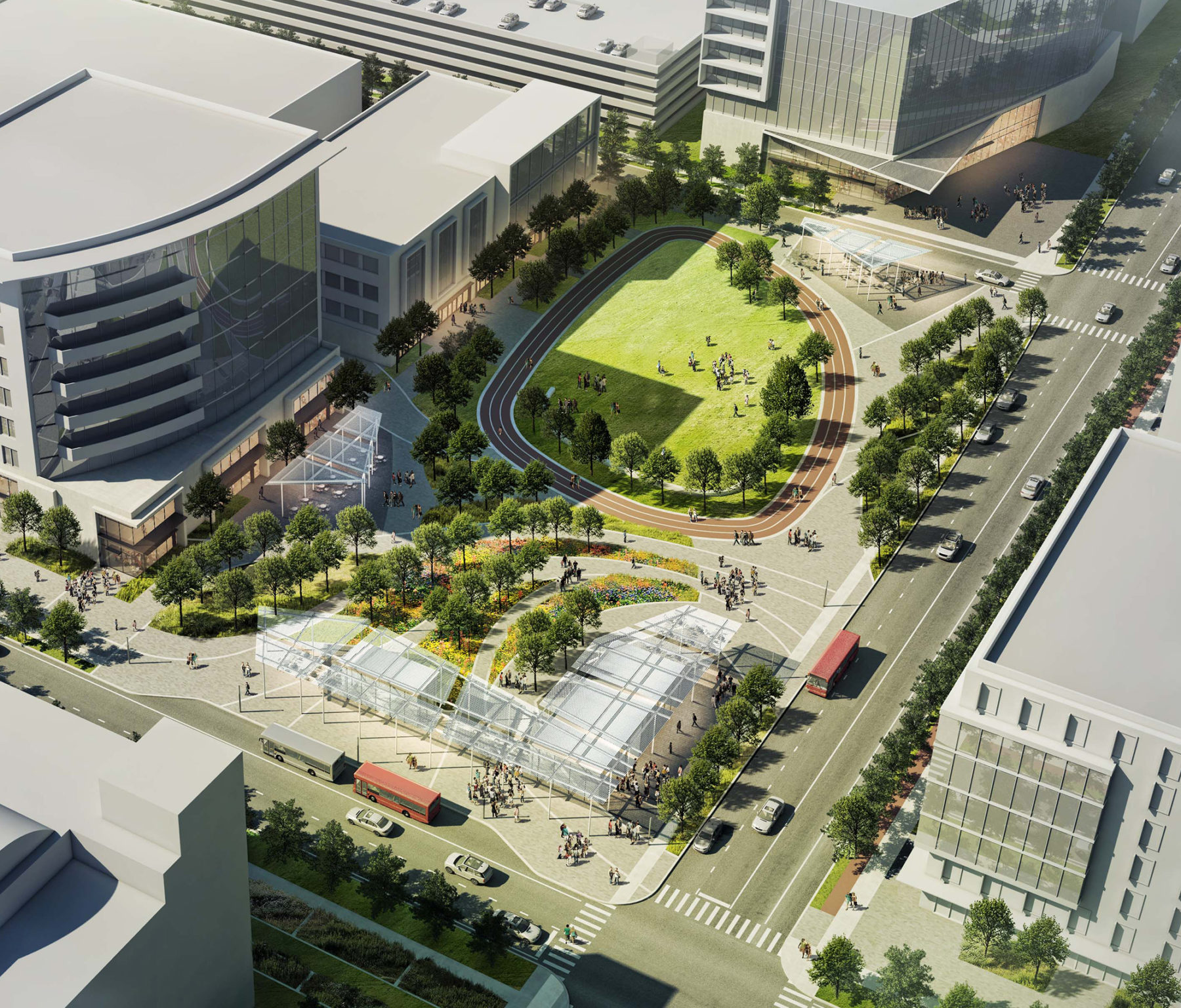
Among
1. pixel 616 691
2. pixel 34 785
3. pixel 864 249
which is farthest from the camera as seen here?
pixel 864 249

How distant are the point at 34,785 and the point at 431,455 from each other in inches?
3000

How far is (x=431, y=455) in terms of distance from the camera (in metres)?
165

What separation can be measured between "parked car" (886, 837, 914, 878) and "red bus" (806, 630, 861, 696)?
18.1m

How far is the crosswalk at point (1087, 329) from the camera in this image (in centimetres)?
19138

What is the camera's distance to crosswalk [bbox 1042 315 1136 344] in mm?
191375

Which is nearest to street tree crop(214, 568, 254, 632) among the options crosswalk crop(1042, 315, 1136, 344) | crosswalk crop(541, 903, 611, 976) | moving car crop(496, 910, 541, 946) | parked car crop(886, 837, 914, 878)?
moving car crop(496, 910, 541, 946)

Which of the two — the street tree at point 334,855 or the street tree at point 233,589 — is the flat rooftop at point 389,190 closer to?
the street tree at point 233,589

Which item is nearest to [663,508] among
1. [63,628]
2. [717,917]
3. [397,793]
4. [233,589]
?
[233,589]

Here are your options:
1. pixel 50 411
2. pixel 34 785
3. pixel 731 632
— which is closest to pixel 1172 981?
pixel 731 632

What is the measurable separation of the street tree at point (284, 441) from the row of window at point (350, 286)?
81.4 feet

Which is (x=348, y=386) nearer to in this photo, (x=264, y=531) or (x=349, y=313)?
(x=349, y=313)

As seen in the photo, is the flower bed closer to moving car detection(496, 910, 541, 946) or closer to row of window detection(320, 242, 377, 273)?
moving car detection(496, 910, 541, 946)

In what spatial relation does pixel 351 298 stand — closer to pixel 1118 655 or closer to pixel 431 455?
pixel 431 455

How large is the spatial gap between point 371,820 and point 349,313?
79892mm
